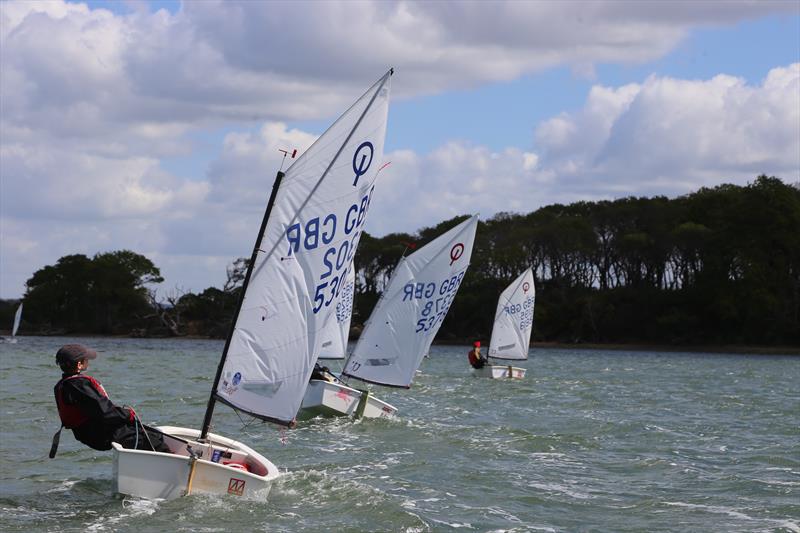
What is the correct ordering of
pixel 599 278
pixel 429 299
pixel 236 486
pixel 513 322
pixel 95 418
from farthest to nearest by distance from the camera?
1. pixel 599 278
2. pixel 513 322
3. pixel 429 299
4. pixel 236 486
5. pixel 95 418

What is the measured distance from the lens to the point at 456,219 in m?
88.8

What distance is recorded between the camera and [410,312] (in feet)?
80.4

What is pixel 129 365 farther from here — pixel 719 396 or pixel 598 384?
pixel 719 396

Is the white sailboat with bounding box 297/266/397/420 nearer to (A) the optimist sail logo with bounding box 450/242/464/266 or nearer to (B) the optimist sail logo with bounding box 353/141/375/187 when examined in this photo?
(A) the optimist sail logo with bounding box 450/242/464/266

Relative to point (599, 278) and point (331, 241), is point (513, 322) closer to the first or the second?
point (331, 241)

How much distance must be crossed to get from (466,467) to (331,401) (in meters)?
5.36

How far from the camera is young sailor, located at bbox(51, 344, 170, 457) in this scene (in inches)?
431

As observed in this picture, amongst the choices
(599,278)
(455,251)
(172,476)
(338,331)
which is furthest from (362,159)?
(599,278)

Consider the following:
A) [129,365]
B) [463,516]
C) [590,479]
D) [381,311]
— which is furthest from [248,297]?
[129,365]

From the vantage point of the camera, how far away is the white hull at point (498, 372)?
36.4m

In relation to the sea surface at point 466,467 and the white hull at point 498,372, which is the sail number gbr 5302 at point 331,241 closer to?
the sea surface at point 466,467

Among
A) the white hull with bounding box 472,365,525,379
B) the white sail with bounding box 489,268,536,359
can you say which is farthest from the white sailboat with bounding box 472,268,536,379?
the white hull with bounding box 472,365,525,379

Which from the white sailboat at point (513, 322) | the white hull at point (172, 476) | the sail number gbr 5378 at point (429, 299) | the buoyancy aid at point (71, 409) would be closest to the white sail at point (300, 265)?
the white hull at point (172, 476)

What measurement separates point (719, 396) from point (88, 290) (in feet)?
252
